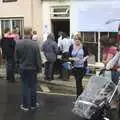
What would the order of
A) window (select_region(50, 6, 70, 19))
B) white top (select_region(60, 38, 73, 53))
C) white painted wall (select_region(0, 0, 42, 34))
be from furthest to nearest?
white painted wall (select_region(0, 0, 42, 34)) < window (select_region(50, 6, 70, 19)) < white top (select_region(60, 38, 73, 53))

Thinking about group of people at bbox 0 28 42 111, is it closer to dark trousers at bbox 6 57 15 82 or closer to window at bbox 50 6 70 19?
dark trousers at bbox 6 57 15 82

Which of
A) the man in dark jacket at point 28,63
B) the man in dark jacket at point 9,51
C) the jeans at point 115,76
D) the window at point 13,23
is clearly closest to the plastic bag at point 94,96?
the jeans at point 115,76

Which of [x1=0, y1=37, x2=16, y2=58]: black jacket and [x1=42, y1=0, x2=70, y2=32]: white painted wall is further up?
[x1=42, y1=0, x2=70, y2=32]: white painted wall

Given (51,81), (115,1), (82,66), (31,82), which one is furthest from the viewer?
(115,1)

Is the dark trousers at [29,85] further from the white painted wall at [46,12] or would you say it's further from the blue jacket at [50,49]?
the white painted wall at [46,12]

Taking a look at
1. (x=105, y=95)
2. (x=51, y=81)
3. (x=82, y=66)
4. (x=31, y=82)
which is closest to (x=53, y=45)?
(x=51, y=81)

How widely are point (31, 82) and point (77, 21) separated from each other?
368 inches

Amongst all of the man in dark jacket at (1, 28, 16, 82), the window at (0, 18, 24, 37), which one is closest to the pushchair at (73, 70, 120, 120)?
the man in dark jacket at (1, 28, 16, 82)

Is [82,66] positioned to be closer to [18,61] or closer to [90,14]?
[18,61]

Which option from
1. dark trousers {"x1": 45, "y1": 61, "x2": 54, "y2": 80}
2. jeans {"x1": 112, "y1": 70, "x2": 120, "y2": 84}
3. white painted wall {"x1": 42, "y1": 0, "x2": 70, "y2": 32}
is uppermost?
white painted wall {"x1": 42, "y1": 0, "x2": 70, "y2": 32}

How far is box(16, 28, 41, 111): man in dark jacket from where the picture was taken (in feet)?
42.1

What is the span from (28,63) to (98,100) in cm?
247

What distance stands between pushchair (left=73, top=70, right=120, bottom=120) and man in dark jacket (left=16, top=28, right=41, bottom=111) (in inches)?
77.7

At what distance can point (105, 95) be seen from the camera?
11039 millimetres
